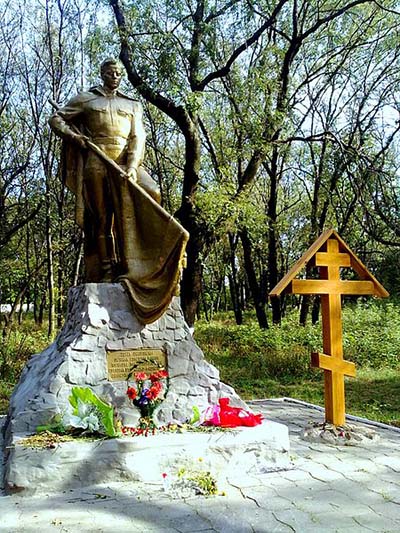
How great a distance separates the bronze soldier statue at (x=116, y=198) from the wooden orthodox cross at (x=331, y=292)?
1.24 meters

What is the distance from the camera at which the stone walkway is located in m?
3.52

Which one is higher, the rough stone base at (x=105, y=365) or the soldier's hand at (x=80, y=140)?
the soldier's hand at (x=80, y=140)

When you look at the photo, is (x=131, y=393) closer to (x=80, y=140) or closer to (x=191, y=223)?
(x=80, y=140)

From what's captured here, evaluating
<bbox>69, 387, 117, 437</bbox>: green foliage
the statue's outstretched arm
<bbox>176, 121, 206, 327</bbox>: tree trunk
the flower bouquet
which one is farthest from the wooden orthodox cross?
A: <bbox>176, 121, 206, 327</bbox>: tree trunk

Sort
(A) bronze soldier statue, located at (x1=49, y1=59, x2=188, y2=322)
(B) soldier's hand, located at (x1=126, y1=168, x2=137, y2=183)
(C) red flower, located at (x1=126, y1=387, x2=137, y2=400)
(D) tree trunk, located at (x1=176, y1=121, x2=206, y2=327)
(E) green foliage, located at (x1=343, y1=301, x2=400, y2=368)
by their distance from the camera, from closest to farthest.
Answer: (C) red flower, located at (x1=126, y1=387, x2=137, y2=400), (A) bronze soldier statue, located at (x1=49, y1=59, x2=188, y2=322), (B) soldier's hand, located at (x1=126, y1=168, x2=137, y2=183), (D) tree trunk, located at (x1=176, y1=121, x2=206, y2=327), (E) green foliage, located at (x1=343, y1=301, x2=400, y2=368)

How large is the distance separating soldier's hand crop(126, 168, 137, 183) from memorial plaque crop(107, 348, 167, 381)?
1.60 m

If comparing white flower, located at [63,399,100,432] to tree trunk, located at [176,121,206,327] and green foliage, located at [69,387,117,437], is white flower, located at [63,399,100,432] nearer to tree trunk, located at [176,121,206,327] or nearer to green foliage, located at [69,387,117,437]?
green foliage, located at [69,387,117,437]

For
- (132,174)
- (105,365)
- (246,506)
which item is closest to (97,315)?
(105,365)

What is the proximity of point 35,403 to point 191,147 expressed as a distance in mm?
7140

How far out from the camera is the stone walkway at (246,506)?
3521mm

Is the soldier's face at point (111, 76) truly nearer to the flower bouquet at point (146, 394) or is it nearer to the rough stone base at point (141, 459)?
the flower bouquet at point (146, 394)

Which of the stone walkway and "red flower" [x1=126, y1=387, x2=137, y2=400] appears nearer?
the stone walkway

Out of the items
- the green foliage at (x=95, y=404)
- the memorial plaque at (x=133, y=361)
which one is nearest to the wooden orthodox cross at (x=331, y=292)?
the memorial plaque at (x=133, y=361)

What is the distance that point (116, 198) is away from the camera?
566 cm
